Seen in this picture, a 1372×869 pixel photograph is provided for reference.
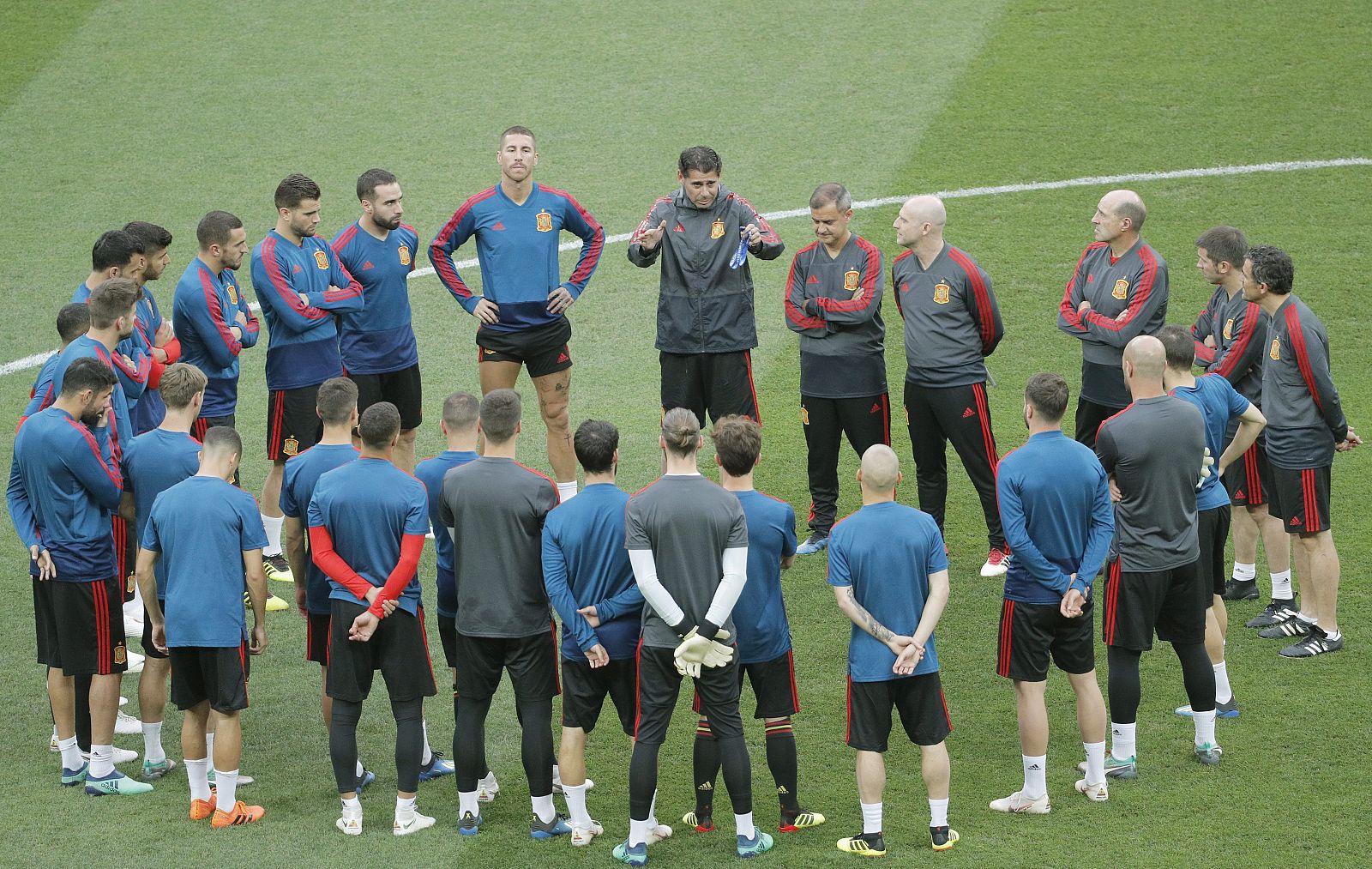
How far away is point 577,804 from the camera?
6.19 m

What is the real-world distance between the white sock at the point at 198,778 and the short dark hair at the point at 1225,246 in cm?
590

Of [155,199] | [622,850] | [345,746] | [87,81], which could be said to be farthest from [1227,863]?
[87,81]

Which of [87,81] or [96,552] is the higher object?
[87,81]

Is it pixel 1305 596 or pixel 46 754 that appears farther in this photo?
pixel 1305 596

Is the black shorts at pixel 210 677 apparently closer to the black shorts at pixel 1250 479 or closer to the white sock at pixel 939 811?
the white sock at pixel 939 811

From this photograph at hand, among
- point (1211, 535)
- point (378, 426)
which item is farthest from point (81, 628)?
point (1211, 535)

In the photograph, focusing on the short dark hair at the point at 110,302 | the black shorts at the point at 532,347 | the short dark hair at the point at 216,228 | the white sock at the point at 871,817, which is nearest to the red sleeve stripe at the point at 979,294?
the black shorts at the point at 532,347

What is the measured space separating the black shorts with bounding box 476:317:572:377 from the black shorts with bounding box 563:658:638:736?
340cm

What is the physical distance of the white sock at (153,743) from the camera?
695cm

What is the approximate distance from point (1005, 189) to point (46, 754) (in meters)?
10.9

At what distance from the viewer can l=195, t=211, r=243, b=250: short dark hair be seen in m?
8.51

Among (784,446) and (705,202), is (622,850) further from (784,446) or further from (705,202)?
(784,446)

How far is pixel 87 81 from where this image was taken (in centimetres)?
1781

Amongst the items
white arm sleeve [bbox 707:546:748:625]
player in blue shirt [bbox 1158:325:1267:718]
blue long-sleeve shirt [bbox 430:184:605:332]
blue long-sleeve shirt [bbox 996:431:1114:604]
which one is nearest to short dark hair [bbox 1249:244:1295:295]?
player in blue shirt [bbox 1158:325:1267:718]
